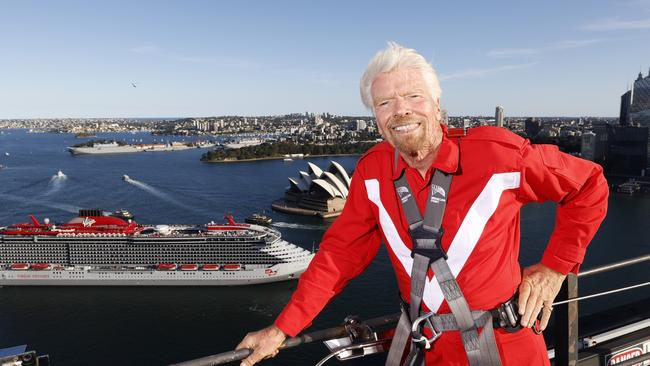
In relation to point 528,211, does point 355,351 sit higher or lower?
higher

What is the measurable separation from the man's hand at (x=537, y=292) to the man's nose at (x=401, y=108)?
32 centimetres

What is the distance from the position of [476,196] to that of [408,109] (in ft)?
0.52

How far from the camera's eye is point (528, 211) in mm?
16250

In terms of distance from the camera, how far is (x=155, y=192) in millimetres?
21156

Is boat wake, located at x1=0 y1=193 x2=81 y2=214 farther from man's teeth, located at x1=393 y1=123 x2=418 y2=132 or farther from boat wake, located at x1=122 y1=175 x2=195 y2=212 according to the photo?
man's teeth, located at x1=393 y1=123 x2=418 y2=132

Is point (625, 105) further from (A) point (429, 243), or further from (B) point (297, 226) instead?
(A) point (429, 243)

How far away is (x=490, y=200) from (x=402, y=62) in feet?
0.78

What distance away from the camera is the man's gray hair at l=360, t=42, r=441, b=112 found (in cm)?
71

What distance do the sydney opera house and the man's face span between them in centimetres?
1624

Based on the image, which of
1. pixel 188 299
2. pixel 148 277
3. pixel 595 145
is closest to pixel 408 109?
pixel 188 299

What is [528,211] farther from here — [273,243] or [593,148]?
[593,148]

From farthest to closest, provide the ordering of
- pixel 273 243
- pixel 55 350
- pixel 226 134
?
pixel 226 134 < pixel 273 243 < pixel 55 350

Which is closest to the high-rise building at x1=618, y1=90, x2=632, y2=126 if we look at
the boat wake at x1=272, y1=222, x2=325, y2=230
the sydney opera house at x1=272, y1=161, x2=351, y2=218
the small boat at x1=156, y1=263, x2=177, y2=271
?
the sydney opera house at x1=272, y1=161, x2=351, y2=218

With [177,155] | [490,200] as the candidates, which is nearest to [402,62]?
[490,200]
